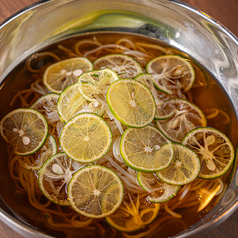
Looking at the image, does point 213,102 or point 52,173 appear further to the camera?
point 213,102

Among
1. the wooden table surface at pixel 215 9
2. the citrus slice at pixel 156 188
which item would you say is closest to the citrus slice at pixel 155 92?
the citrus slice at pixel 156 188

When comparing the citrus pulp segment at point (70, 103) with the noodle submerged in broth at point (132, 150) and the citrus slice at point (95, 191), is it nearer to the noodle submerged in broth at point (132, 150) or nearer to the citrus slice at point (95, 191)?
the noodle submerged in broth at point (132, 150)

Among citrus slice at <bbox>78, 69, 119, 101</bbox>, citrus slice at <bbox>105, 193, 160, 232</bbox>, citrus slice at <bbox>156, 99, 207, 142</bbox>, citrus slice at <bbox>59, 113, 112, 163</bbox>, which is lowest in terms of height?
citrus slice at <bbox>105, 193, 160, 232</bbox>

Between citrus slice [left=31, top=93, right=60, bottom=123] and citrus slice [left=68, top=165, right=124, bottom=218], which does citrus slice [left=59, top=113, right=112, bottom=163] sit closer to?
citrus slice [left=68, top=165, right=124, bottom=218]

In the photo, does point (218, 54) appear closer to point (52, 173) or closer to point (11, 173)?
point (52, 173)

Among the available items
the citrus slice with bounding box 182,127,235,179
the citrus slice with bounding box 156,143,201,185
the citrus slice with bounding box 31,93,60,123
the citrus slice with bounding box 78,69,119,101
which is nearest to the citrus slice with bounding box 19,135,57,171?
the citrus slice with bounding box 31,93,60,123

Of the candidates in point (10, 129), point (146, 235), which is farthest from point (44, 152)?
point (146, 235)

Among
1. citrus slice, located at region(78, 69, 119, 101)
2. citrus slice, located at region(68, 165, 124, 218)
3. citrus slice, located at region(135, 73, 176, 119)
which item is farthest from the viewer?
citrus slice, located at region(135, 73, 176, 119)
